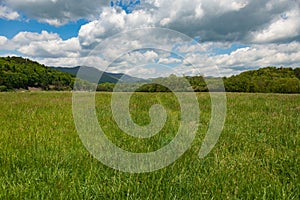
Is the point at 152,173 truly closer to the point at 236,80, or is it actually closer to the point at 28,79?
the point at 236,80

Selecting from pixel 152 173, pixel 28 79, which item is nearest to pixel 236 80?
pixel 152 173

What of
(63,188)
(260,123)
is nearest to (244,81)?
(260,123)

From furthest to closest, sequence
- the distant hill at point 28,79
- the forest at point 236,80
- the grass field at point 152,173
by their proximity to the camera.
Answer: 1. the distant hill at point 28,79
2. the forest at point 236,80
3. the grass field at point 152,173

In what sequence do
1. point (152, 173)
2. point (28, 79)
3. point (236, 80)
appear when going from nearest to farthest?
point (152, 173) < point (236, 80) < point (28, 79)

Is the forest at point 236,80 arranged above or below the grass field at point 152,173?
above

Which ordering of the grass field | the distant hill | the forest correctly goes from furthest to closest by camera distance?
1. the distant hill
2. the forest
3. the grass field

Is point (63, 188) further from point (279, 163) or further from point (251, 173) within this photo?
point (279, 163)

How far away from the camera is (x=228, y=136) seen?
20.3 ft

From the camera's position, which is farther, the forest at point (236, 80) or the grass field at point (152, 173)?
the forest at point (236, 80)

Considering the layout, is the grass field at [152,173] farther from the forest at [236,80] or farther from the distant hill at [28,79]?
Answer: the distant hill at [28,79]

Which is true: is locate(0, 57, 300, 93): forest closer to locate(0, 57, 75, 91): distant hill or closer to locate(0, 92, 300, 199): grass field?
locate(0, 57, 75, 91): distant hill

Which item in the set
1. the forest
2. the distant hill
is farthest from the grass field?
the distant hill

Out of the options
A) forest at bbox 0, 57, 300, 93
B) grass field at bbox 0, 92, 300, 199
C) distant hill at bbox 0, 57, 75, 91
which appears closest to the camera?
grass field at bbox 0, 92, 300, 199

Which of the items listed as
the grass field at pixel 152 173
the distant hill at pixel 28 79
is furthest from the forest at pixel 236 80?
the grass field at pixel 152 173
